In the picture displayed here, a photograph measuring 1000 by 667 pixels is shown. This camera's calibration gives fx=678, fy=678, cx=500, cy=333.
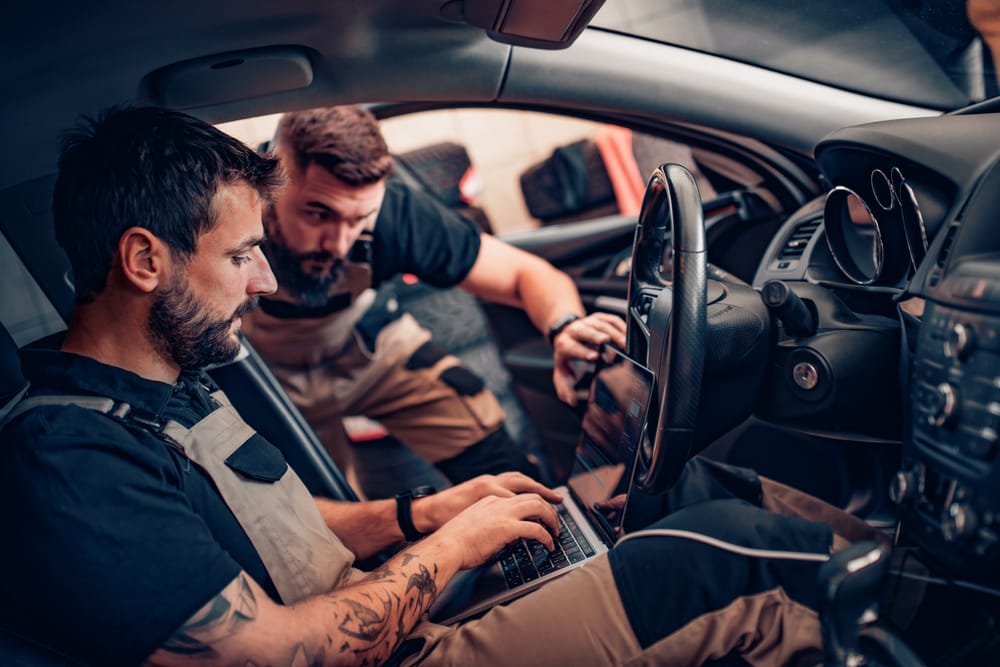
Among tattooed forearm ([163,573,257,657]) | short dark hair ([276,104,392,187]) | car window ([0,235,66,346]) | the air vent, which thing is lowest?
tattooed forearm ([163,573,257,657])

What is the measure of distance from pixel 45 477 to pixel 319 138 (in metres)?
0.94

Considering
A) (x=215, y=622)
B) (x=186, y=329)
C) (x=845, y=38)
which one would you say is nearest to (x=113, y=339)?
(x=186, y=329)

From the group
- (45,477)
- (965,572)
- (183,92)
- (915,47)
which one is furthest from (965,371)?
(183,92)

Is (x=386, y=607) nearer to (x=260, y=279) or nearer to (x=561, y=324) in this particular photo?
(x=260, y=279)

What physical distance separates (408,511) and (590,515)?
1.07 ft

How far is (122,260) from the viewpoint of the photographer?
36.5 inches

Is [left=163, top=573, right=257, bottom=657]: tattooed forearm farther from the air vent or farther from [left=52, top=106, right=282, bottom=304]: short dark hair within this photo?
the air vent

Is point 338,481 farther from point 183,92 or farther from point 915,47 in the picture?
point 915,47

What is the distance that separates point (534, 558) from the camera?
1046 millimetres

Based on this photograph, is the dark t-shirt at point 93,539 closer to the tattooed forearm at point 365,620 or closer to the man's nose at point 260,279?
the tattooed forearm at point 365,620

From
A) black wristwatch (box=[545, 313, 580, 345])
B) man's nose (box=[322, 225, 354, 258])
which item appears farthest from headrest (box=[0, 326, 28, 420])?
black wristwatch (box=[545, 313, 580, 345])

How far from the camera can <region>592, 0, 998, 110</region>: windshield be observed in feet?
3.75

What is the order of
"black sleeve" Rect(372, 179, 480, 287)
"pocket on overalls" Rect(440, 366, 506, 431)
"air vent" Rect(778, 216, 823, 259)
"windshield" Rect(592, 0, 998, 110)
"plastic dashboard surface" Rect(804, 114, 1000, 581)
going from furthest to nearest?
"pocket on overalls" Rect(440, 366, 506, 431)
"black sleeve" Rect(372, 179, 480, 287)
"air vent" Rect(778, 216, 823, 259)
"windshield" Rect(592, 0, 998, 110)
"plastic dashboard surface" Rect(804, 114, 1000, 581)

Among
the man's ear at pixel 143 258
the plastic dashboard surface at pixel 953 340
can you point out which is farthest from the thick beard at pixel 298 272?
the plastic dashboard surface at pixel 953 340
